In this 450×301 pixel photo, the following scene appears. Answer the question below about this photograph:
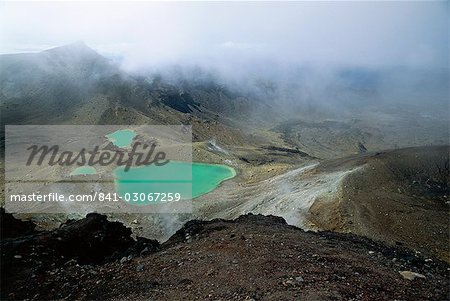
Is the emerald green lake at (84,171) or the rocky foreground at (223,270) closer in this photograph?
the rocky foreground at (223,270)

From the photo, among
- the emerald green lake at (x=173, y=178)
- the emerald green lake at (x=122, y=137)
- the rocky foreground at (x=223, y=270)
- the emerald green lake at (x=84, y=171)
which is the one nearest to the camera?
the rocky foreground at (x=223, y=270)

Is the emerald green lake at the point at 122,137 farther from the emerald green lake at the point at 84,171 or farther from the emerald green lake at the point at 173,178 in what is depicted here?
the emerald green lake at the point at 173,178

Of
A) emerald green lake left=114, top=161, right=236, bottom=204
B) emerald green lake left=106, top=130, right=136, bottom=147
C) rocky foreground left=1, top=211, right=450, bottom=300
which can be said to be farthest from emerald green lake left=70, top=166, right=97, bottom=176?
rocky foreground left=1, top=211, right=450, bottom=300

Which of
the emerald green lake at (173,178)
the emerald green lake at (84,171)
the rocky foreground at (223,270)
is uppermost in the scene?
the rocky foreground at (223,270)

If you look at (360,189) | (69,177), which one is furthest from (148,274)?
(69,177)

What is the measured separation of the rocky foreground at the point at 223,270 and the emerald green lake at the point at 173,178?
1050 inches

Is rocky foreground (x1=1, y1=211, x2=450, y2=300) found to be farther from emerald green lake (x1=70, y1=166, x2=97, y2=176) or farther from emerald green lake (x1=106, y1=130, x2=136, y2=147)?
emerald green lake (x1=106, y1=130, x2=136, y2=147)

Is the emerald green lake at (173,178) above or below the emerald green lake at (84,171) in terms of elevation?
below

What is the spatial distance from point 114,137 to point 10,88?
2307 inches

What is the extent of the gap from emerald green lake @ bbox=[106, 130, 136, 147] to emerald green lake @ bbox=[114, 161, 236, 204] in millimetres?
16937

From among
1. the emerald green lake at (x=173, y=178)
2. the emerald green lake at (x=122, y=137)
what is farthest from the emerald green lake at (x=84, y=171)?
the emerald green lake at (x=122, y=137)

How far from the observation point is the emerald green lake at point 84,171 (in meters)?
47.2

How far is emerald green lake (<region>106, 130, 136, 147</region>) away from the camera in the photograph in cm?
6641

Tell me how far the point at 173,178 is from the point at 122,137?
26.5m
